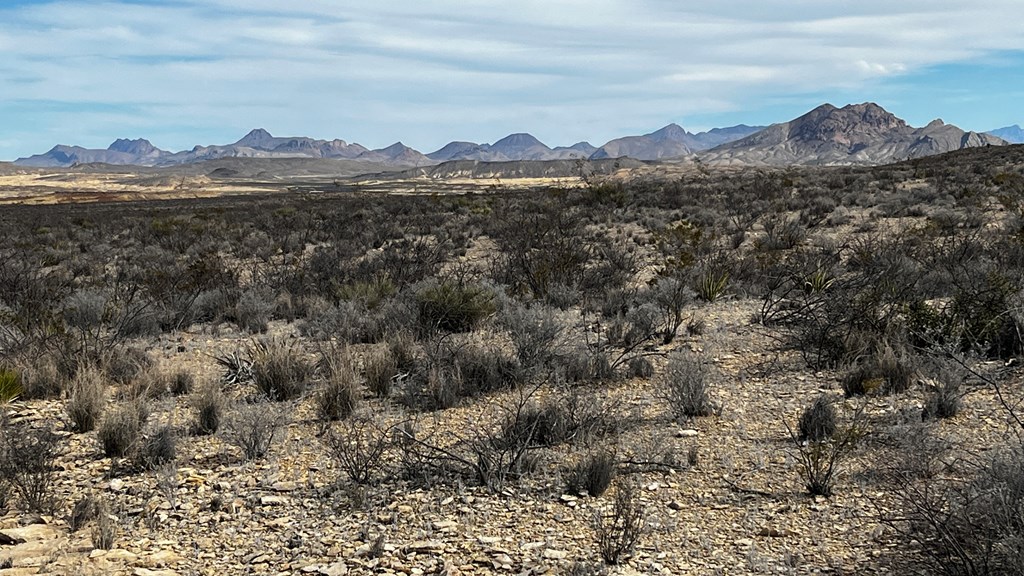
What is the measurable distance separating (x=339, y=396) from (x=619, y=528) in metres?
3.30

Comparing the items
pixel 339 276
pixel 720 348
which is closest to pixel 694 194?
pixel 339 276

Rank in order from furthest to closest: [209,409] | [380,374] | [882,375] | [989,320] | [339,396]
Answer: [989,320]
[380,374]
[882,375]
[339,396]
[209,409]

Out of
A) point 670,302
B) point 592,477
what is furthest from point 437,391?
point 670,302

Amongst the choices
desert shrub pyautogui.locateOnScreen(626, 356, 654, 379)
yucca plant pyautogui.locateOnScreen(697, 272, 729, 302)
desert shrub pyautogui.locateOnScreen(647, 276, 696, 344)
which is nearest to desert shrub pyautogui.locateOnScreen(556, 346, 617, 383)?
desert shrub pyautogui.locateOnScreen(626, 356, 654, 379)

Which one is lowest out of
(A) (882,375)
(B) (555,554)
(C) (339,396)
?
(B) (555,554)

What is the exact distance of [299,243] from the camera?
22109mm

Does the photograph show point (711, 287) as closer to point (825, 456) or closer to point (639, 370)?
point (639, 370)

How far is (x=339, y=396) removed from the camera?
6461 millimetres

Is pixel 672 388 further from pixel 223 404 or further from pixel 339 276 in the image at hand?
pixel 339 276

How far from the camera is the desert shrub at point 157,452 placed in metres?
5.39

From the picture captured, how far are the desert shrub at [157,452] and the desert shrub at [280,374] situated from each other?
1500mm

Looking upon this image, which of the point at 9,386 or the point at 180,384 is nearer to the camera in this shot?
the point at 9,386

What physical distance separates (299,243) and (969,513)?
20850mm

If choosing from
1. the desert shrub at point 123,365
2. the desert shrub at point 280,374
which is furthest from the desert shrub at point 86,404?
the desert shrub at point 280,374
